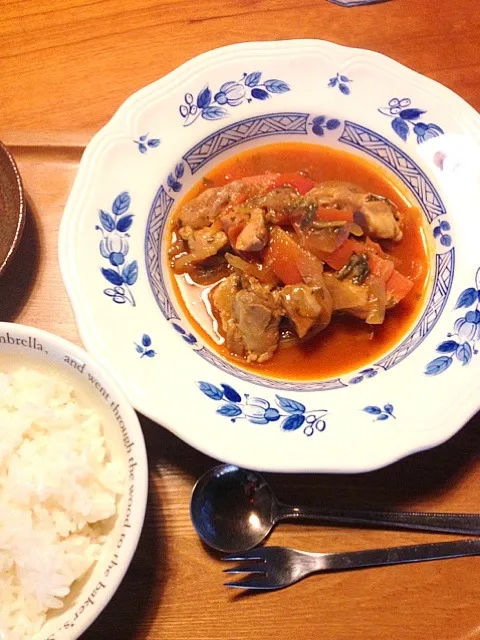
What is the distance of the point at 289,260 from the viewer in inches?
88.1

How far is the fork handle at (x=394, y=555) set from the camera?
174cm

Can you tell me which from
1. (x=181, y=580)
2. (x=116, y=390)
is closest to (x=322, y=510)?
(x=181, y=580)

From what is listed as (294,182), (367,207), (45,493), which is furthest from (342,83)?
(45,493)

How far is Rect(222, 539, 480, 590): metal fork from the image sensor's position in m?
1.72

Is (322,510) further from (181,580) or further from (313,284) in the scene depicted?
(313,284)

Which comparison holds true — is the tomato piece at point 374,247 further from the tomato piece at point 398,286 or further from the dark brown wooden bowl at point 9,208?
the dark brown wooden bowl at point 9,208

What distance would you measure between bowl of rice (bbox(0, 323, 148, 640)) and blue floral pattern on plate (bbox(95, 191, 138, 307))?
360 mm

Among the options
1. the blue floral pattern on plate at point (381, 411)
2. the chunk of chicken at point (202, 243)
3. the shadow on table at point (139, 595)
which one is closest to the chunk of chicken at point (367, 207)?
the chunk of chicken at point (202, 243)

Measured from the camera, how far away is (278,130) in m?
2.54

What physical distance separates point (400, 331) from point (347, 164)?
83 centimetres

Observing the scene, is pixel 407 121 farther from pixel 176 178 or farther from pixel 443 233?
pixel 176 178

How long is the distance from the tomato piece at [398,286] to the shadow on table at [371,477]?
600 millimetres

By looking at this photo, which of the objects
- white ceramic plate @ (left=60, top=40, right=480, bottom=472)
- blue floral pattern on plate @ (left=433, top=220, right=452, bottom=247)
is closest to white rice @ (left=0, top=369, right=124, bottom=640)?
white ceramic plate @ (left=60, top=40, right=480, bottom=472)

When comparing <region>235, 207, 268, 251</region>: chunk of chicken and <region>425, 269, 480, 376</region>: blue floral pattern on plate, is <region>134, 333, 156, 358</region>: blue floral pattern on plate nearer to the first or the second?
<region>235, 207, 268, 251</region>: chunk of chicken
